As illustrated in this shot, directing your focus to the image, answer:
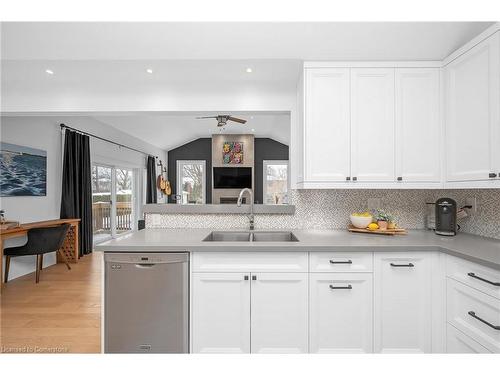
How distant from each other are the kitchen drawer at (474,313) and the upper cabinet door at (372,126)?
82 cm

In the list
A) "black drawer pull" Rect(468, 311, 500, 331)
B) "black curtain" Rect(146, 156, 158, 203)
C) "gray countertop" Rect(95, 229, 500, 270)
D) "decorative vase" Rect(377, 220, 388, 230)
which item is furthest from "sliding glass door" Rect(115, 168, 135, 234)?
"black drawer pull" Rect(468, 311, 500, 331)

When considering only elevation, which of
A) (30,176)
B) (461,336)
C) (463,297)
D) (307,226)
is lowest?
(461,336)

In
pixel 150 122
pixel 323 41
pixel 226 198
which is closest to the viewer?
pixel 323 41

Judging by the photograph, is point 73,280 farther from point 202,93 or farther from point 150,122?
point 150,122

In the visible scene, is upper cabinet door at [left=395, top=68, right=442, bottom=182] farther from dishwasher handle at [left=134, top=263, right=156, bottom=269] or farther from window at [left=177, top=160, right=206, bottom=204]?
window at [left=177, top=160, right=206, bottom=204]

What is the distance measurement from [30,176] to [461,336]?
5.14m

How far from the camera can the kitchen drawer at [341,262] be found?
66.2 inches

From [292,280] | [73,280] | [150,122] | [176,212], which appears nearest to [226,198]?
[150,122]

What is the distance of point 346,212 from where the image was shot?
2.39 metres

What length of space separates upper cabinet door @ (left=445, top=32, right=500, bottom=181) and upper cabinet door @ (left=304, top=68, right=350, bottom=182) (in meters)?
0.72

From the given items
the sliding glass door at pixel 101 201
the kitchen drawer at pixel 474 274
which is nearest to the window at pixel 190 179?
the sliding glass door at pixel 101 201

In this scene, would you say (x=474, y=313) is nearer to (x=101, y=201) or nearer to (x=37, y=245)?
(x=37, y=245)

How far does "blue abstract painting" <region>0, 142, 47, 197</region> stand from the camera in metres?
3.60

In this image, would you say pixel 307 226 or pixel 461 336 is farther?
pixel 307 226
